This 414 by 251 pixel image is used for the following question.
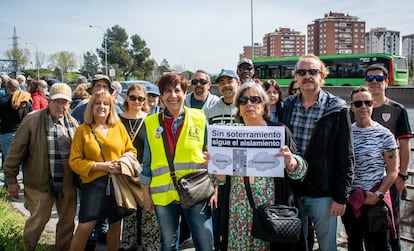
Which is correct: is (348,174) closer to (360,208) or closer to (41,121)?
(360,208)

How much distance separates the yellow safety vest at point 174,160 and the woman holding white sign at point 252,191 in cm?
46

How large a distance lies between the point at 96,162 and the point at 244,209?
1.64 metres

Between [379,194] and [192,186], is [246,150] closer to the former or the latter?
[192,186]

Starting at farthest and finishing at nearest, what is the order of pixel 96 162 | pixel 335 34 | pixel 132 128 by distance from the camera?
pixel 335 34
pixel 132 128
pixel 96 162

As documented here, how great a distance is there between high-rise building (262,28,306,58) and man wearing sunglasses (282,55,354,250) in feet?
524

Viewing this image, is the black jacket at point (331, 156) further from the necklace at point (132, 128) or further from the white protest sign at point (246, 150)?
the necklace at point (132, 128)

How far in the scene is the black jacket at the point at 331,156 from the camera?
131 inches

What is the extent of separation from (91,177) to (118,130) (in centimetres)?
55

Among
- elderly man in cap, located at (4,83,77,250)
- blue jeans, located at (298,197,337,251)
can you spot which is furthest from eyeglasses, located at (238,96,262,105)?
elderly man in cap, located at (4,83,77,250)

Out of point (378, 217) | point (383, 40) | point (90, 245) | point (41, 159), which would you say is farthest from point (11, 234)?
point (383, 40)

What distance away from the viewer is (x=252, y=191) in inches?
125

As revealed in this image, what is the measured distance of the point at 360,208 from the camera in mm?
3717

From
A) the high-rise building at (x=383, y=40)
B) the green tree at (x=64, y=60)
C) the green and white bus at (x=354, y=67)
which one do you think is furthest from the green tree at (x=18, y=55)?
the high-rise building at (x=383, y=40)

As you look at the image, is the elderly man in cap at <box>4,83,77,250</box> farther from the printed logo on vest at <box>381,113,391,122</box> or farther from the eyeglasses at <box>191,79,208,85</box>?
the printed logo on vest at <box>381,113,391,122</box>
